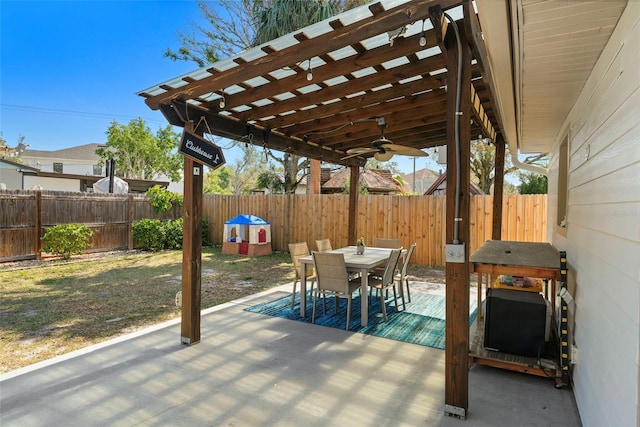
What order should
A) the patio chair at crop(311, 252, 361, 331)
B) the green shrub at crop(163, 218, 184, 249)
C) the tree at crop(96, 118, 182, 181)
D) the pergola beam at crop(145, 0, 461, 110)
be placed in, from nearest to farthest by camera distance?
the pergola beam at crop(145, 0, 461, 110) → the patio chair at crop(311, 252, 361, 331) → the green shrub at crop(163, 218, 184, 249) → the tree at crop(96, 118, 182, 181)

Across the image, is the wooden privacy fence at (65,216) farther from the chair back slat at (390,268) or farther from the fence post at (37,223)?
the chair back slat at (390,268)

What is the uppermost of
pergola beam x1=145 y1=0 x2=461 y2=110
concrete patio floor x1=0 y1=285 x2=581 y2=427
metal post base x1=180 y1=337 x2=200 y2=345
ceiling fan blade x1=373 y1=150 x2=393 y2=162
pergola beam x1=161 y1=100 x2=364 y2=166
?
pergola beam x1=145 y1=0 x2=461 y2=110

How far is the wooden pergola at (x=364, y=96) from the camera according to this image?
7.50ft

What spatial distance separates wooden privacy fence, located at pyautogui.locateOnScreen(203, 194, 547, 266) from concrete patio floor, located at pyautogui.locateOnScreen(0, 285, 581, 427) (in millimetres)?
4545

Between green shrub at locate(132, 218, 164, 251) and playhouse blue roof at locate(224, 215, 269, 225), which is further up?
playhouse blue roof at locate(224, 215, 269, 225)

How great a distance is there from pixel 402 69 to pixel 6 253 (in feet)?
28.7

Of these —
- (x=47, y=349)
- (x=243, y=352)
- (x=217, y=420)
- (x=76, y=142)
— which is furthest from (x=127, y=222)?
(x=76, y=142)

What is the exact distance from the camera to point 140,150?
20453mm

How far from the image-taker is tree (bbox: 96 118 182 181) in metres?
19.9

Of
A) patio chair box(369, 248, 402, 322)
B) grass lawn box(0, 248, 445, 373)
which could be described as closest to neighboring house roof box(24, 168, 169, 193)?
grass lawn box(0, 248, 445, 373)

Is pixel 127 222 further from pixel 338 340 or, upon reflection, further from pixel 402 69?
pixel 402 69

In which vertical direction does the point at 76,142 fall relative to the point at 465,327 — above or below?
above

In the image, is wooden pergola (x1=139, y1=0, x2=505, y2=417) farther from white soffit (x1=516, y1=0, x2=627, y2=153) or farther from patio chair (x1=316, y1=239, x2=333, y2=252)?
patio chair (x1=316, y1=239, x2=333, y2=252)

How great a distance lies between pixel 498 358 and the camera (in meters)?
2.93
